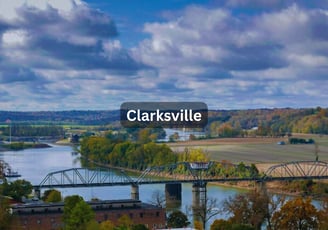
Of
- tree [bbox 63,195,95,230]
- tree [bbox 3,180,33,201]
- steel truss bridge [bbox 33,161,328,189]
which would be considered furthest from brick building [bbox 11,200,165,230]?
steel truss bridge [bbox 33,161,328,189]

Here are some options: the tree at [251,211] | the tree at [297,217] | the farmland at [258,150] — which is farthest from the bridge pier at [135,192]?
the farmland at [258,150]

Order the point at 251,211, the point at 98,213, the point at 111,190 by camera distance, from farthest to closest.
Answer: the point at 111,190
the point at 98,213
the point at 251,211

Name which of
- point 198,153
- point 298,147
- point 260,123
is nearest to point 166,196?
point 198,153

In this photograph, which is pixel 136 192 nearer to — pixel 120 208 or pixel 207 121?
pixel 120 208

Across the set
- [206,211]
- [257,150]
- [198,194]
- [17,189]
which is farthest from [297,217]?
[257,150]

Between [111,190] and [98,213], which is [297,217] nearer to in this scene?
[98,213]

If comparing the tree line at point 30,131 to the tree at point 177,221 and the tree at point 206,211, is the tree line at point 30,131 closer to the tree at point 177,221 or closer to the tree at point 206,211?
the tree at point 206,211

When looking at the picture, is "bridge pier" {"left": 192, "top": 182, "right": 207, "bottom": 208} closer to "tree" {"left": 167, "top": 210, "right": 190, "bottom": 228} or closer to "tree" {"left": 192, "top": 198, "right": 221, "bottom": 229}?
"tree" {"left": 192, "top": 198, "right": 221, "bottom": 229}
